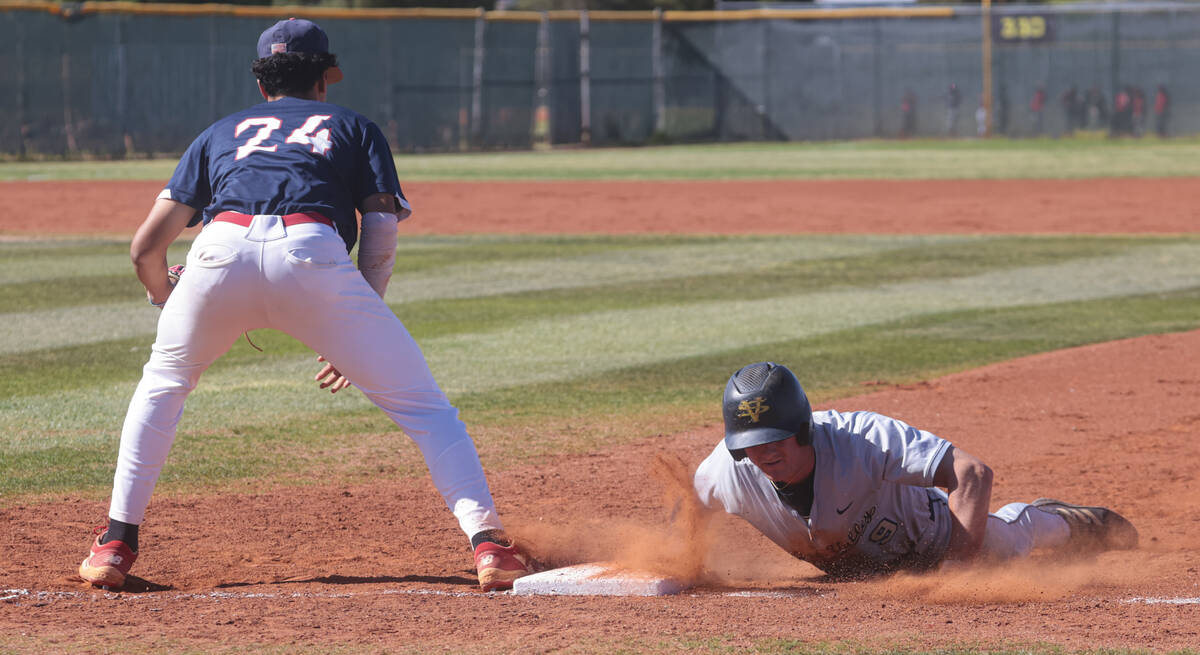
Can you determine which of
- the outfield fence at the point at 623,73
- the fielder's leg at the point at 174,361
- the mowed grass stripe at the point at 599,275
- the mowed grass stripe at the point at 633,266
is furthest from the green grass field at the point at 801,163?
the fielder's leg at the point at 174,361

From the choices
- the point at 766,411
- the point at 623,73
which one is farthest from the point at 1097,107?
the point at 766,411

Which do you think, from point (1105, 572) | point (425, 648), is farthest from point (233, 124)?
point (1105, 572)

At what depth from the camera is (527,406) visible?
7418mm

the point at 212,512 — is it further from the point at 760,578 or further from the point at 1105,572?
the point at 1105,572

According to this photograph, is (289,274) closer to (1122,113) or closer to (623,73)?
(623,73)

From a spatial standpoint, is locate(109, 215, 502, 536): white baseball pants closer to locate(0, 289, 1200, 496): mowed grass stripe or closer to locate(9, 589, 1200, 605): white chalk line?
locate(9, 589, 1200, 605): white chalk line

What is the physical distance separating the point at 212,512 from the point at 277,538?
0.50 m

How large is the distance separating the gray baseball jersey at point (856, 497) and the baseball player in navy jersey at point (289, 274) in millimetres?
749

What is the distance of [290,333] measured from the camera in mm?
4008

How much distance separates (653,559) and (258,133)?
71.5 inches

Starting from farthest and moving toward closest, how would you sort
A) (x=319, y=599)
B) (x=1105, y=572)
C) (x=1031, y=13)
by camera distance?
(x=1031, y=13), (x=1105, y=572), (x=319, y=599)

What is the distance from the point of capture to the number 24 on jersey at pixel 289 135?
159 inches

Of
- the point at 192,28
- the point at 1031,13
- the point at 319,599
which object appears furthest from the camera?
the point at 1031,13

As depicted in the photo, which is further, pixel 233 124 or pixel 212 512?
pixel 212 512
